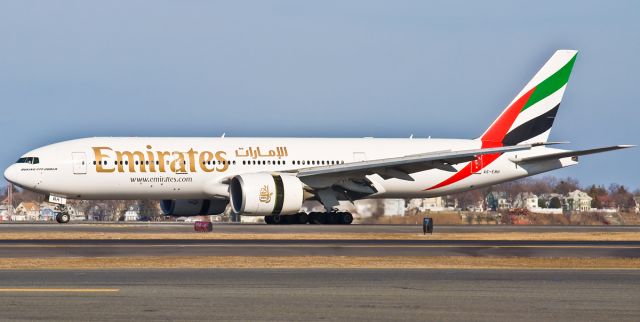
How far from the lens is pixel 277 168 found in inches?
2019

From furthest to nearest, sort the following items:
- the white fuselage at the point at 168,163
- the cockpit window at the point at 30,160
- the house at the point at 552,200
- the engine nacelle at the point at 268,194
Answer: the house at the point at 552,200 < the cockpit window at the point at 30,160 < the white fuselage at the point at 168,163 < the engine nacelle at the point at 268,194

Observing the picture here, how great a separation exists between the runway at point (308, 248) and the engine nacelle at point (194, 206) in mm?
16912

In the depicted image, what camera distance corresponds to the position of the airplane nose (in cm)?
4888

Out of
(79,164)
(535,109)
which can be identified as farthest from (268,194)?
(535,109)

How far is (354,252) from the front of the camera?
30.7 m

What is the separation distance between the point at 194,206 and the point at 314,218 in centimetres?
586

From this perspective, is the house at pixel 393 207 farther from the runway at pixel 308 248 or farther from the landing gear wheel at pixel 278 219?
the runway at pixel 308 248

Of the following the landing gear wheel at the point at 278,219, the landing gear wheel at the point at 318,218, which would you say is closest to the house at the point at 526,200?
the landing gear wheel at the point at 318,218

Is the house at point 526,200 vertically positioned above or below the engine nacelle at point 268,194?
above

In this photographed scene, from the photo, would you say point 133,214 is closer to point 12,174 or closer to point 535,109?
point 12,174

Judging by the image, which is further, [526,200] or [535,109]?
[526,200]

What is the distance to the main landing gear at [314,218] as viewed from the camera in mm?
51906
